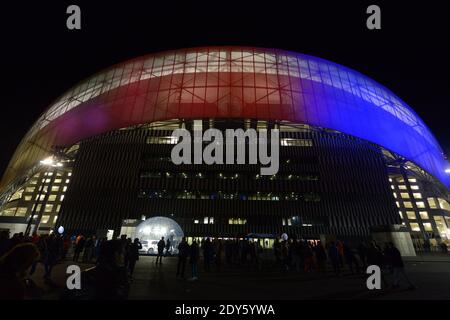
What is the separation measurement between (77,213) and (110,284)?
3841cm

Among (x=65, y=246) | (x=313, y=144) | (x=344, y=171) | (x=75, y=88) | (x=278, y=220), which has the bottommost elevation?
(x=65, y=246)

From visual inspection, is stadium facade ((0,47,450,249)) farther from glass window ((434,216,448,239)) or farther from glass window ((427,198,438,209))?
glass window ((427,198,438,209))

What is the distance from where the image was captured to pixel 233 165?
3988cm

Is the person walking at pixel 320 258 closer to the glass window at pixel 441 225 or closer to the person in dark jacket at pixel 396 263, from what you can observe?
the person in dark jacket at pixel 396 263

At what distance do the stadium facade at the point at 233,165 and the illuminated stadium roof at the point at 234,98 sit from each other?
17 cm

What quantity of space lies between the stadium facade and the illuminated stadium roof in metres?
0.17

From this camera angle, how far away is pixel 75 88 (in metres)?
41.7

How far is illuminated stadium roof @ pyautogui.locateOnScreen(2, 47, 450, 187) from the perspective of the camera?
33.7 m

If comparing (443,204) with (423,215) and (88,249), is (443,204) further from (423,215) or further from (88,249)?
(88,249)

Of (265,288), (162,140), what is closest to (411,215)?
(162,140)

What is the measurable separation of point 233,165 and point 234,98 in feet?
37.5

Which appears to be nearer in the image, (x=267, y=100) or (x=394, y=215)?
(x=267, y=100)
